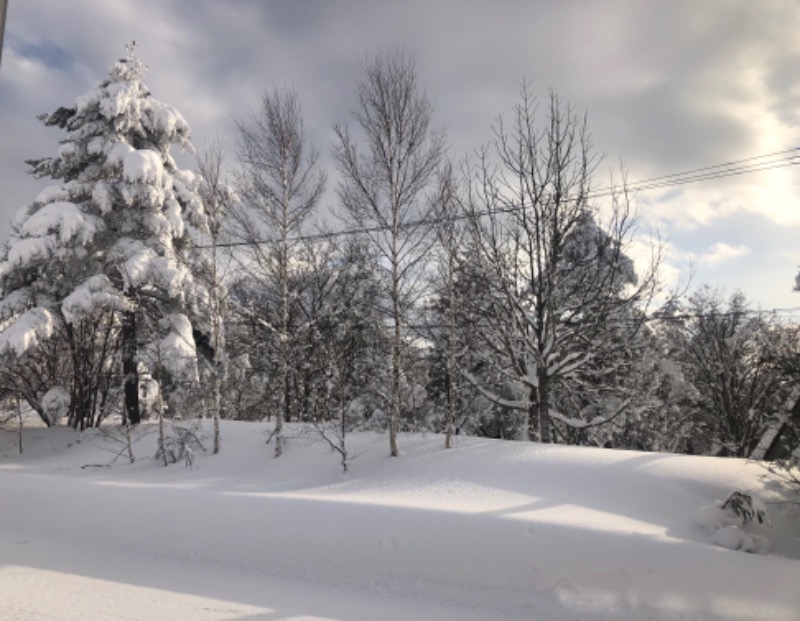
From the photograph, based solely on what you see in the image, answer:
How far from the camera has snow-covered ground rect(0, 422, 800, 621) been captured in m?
4.81

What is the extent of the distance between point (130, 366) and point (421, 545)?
42.4 ft

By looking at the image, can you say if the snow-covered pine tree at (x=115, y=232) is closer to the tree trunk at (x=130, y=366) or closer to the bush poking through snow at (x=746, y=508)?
the tree trunk at (x=130, y=366)

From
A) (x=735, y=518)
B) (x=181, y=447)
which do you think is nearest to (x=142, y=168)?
(x=181, y=447)

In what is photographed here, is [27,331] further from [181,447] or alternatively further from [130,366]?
[181,447]

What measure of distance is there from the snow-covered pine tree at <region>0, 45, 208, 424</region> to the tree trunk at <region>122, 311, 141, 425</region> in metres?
0.03

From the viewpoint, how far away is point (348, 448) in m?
11.0

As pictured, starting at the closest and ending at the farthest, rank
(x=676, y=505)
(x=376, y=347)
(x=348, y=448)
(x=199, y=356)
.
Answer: (x=676, y=505) < (x=348, y=448) < (x=199, y=356) < (x=376, y=347)

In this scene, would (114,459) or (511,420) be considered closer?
(114,459)

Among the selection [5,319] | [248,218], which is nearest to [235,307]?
[248,218]

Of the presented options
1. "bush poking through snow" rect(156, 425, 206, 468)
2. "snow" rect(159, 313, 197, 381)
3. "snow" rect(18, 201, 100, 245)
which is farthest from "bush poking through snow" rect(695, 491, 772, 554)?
"snow" rect(18, 201, 100, 245)

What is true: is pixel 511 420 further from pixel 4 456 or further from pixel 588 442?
pixel 4 456

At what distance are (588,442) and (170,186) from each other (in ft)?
59.5

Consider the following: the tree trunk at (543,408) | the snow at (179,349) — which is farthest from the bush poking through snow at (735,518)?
the snow at (179,349)

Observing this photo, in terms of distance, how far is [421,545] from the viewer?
232 inches
